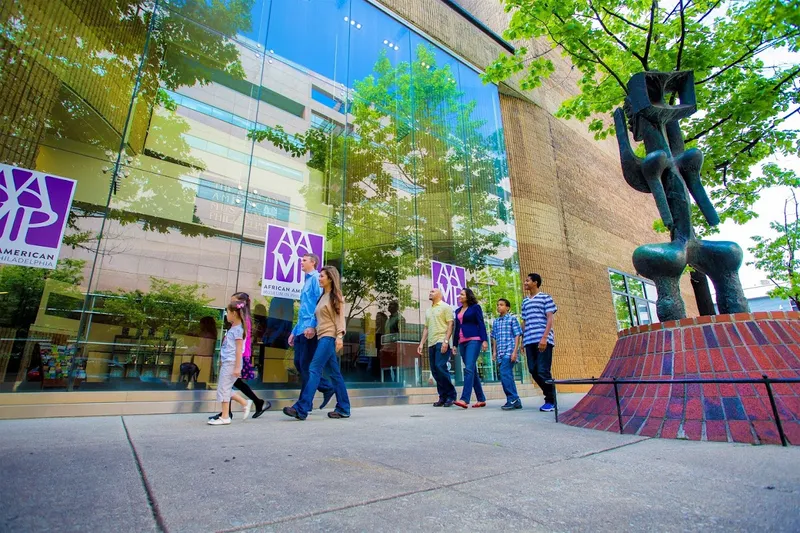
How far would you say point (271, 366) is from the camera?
692cm

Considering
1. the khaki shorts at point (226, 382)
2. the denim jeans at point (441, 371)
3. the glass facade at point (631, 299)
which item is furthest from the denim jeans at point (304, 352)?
the glass facade at point (631, 299)

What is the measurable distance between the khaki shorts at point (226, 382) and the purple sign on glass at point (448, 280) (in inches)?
230

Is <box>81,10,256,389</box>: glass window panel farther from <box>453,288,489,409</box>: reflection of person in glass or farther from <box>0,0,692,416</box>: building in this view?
<box>453,288,489,409</box>: reflection of person in glass

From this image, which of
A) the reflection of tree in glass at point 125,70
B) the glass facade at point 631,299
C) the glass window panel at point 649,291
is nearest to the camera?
the reflection of tree in glass at point 125,70

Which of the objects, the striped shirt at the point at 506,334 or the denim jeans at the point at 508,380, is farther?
the striped shirt at the point at 506,334

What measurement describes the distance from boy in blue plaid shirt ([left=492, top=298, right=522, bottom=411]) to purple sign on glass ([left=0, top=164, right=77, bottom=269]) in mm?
6357

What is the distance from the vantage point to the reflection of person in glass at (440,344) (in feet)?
18.1

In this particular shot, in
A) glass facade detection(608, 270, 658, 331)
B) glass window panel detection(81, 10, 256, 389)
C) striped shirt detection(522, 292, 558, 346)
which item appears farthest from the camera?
glass facade detection(608, 270, 658, 331)

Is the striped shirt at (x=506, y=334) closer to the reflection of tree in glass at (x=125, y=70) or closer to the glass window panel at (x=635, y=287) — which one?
the reflection of tree in glass at (x=125, y=70)

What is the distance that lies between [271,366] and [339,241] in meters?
2.87

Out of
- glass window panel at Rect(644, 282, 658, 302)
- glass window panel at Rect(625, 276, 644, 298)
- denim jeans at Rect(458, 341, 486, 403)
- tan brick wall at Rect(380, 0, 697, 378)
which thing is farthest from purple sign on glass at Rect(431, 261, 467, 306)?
glass window panel at Rect(644, 282, 658, 302)

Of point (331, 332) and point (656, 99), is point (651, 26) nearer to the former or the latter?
point (656, 99)

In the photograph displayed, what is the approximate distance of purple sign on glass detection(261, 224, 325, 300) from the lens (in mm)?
6957

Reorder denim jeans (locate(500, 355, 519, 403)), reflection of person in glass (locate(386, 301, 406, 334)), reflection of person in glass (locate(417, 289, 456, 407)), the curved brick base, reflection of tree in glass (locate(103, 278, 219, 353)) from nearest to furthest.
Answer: the curved brick base < denim jeans (locate(500, 355, 519, 403)) < reflection of person in glass (locate(417, 289, 456, 407)) < reflection of tree in glass (locate(103, 278, 219, 353)) < reflection of person in glass (locate(386, 301, 406, 334))
